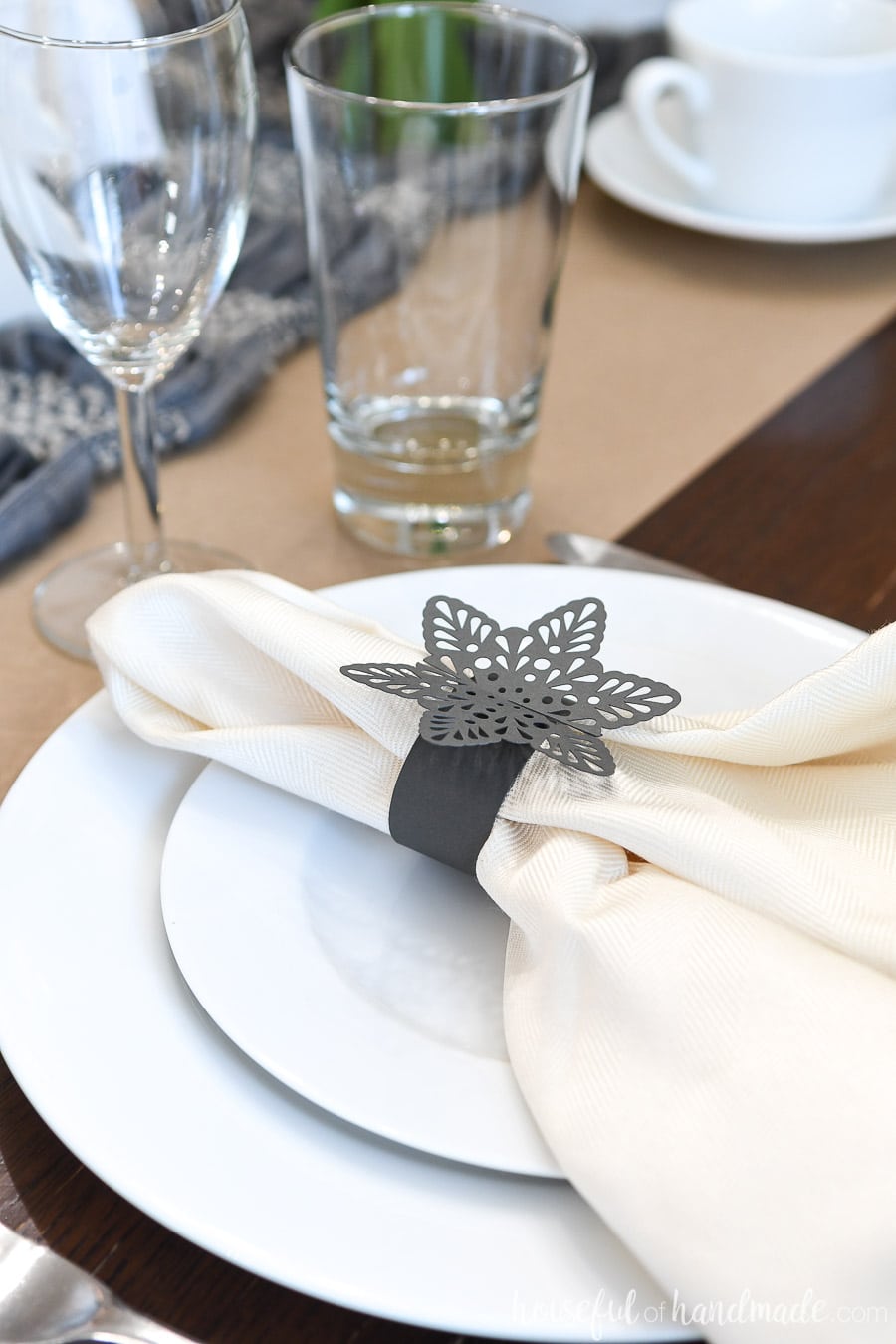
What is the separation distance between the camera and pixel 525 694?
0.31m

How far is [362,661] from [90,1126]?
119mm

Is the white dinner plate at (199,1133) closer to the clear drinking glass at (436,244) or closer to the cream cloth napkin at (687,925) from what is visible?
the cream cloth napkin at (687,925)

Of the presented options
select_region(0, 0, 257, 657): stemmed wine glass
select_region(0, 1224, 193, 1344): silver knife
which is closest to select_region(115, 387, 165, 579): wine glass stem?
select_region(0, 0, 257, 657): stemmed wine glass

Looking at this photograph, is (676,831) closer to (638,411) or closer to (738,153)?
(638,411)

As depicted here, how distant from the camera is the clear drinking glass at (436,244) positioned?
0.48 metres

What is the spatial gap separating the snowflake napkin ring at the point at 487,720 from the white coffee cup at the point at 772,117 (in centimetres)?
47

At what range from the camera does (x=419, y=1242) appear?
242mm

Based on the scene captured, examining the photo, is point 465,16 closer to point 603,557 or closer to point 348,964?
point 603,557

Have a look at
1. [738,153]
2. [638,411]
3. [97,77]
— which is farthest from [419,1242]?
[738,153]

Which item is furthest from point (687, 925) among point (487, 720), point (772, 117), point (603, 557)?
point (772, 117)

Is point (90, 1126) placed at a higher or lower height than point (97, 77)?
lower

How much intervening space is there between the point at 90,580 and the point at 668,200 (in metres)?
0.41

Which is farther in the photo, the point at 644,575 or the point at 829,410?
the point at 829,410

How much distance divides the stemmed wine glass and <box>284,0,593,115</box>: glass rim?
0.15 feet
